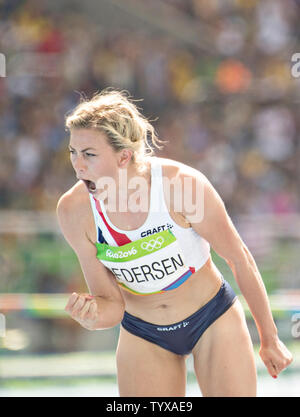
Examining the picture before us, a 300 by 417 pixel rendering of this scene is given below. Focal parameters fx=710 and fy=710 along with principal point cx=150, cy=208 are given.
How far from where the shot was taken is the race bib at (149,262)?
9.54ft

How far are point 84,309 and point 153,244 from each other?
15.4 inches

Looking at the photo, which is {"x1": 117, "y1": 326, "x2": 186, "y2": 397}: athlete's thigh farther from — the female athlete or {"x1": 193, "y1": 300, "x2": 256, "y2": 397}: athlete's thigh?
{"x1": 193, "y1": 300, "x2": 256, "y2": 397}: athlete's thigh

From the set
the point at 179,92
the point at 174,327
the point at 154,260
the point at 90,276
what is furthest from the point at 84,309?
the point at 179,92

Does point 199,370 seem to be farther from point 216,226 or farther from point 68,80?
point 68,80

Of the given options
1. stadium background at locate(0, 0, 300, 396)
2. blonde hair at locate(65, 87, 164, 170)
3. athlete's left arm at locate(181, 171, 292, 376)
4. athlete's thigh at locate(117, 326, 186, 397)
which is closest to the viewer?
blonde hair at locate(65, 87, 164, 170)

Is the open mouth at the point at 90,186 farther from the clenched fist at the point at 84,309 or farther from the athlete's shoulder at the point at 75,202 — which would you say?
the clenched fist at the point at 84,309

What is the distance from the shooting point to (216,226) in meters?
2.87

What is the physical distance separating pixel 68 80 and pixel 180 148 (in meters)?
1.73

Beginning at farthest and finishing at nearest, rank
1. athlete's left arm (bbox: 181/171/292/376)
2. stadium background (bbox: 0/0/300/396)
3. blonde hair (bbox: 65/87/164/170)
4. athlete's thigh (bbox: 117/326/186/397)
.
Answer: stadium background (bbox: 0/0/300/396) < athlete's thigh (bbox: 117/326/186/397) < athlete's left arm (bbox: 181/171/292/376) < blonde hair (bbox: 65/87/164/170)

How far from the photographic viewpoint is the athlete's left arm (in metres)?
2.85

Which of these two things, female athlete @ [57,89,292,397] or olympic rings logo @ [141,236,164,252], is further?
olympic rings logo @ [141,236,164,252]

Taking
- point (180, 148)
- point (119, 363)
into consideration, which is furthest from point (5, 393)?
point (180, 148)

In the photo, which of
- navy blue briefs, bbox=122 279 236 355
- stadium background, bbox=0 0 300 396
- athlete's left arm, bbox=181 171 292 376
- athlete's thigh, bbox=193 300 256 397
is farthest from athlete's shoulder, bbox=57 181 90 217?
stadium background, bbox=0 0 300 396
